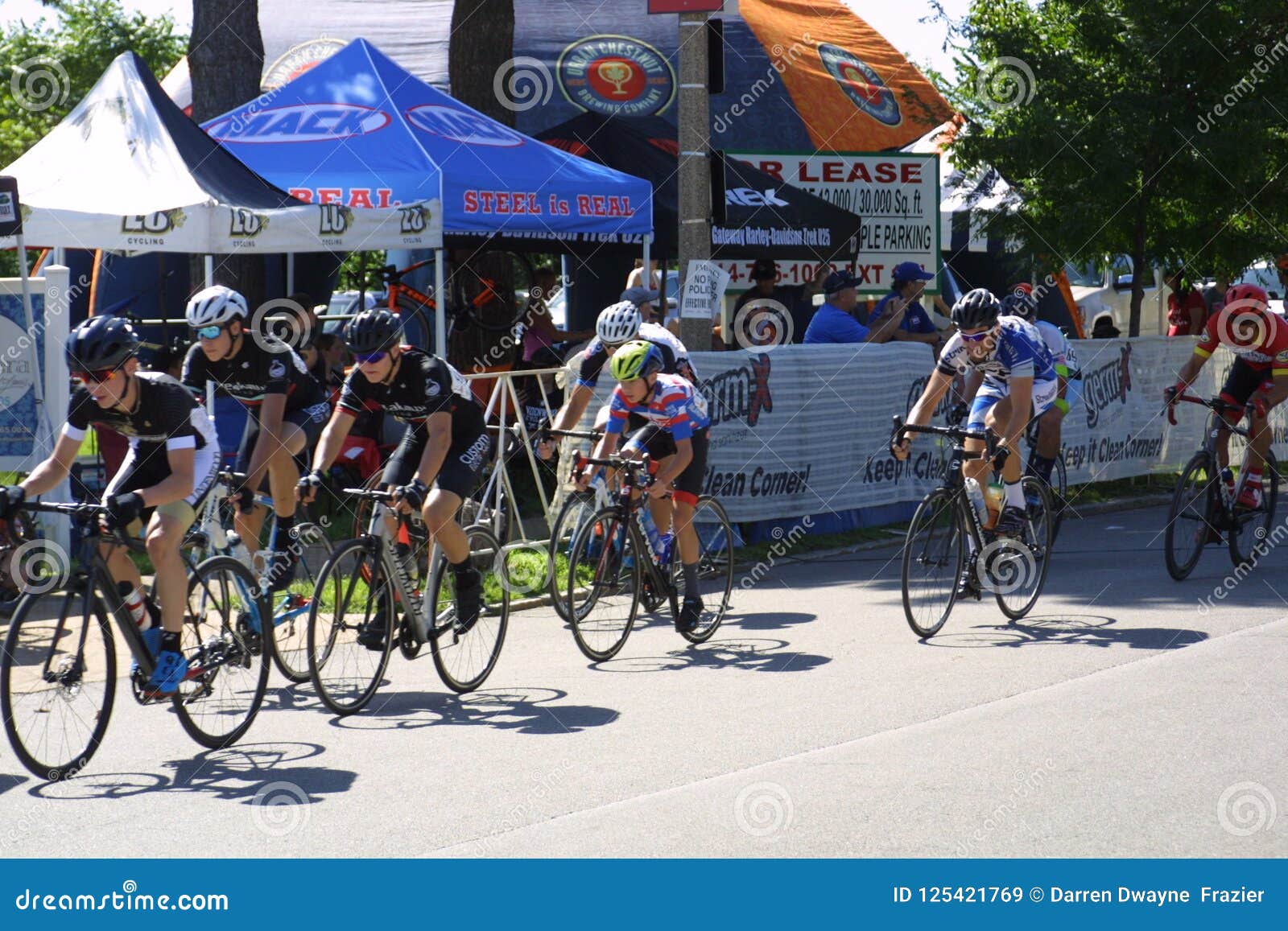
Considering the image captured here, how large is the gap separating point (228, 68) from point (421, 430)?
9089 millimetres

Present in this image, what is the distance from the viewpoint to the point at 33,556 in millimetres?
9617

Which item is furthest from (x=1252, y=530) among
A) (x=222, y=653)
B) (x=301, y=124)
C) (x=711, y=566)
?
(x=301, y=124)

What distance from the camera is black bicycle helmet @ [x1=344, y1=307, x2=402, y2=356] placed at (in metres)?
7.52

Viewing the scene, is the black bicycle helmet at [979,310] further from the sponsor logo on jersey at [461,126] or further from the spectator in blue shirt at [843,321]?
the sponsor logo on jersey at [461,126]

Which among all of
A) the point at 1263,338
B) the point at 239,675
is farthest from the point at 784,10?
the point at 239,675

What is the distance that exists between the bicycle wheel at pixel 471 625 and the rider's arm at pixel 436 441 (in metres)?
0.50

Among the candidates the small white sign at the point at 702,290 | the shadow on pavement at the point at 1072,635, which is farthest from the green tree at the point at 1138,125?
the shadow on pavement at the point at 1072,635

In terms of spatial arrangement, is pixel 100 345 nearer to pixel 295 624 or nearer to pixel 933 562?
pixel 295 624

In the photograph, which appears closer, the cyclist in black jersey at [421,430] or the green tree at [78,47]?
the cyclist in black jersey at [421,430]

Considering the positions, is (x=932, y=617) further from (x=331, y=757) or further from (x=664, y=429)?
(x=331, y=757)

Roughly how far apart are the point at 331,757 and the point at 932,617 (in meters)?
3.93

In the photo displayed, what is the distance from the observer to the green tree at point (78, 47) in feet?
133

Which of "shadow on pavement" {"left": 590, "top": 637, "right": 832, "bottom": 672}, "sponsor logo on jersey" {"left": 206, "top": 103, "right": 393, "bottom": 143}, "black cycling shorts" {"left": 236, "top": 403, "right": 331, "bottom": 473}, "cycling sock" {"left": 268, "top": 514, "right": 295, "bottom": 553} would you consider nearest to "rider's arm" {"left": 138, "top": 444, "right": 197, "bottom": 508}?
"cycling sock" {"left": 268, "top": 514, "right": 295, "bottom": 553}

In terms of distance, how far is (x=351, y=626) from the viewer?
7.43m
